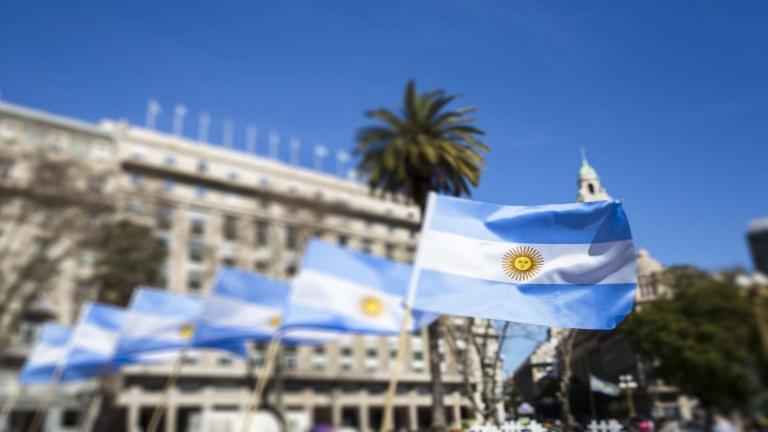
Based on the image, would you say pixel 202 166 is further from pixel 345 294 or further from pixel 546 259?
pixel 546 259

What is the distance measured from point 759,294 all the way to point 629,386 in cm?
728

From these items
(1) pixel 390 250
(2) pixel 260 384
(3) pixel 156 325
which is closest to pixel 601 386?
(2) pixel 260 384

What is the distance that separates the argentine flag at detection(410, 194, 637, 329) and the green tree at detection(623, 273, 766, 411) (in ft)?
5.46

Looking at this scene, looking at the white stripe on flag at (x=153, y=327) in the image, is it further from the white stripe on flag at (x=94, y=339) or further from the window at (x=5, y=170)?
the window at (x=5, y=170)

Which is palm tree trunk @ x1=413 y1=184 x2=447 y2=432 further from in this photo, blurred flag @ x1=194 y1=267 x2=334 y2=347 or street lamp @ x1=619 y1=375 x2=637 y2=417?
street lamp @ x1=619 y1=375 x2=637 y2=417

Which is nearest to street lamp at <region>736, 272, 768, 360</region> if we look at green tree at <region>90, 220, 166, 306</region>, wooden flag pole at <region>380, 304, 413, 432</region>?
wooden flag pole at <region>380, 304, 413, 432</region>

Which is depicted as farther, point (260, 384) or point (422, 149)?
point (422, 149)

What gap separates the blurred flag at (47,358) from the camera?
1070 inches

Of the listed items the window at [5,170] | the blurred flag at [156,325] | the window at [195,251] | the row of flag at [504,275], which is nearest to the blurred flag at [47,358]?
the blurred flag at [156,325]

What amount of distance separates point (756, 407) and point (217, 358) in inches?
1833

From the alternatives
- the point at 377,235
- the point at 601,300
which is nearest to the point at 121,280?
the point at 377,235

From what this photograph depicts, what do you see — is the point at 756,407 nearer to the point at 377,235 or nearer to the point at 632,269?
the point at 632,269

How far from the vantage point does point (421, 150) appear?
2550 centimetres

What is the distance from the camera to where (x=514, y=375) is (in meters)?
15.8
